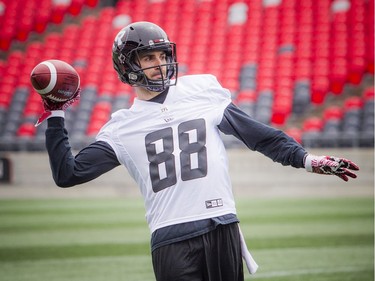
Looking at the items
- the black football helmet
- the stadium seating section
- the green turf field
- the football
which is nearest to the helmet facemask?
the black football helmet

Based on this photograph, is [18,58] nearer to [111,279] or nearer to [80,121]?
[80,121]

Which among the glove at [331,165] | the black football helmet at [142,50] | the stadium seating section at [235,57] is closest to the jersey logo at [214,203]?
the glove at [331,165]

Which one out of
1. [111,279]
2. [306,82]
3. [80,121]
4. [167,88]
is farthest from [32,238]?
[306,82]

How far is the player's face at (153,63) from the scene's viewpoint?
350cm

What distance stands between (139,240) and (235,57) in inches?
528

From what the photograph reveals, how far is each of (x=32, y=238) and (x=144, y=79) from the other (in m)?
6.98

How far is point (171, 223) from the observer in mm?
3299

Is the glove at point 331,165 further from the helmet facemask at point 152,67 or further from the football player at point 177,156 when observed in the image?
the helmet facemask at point 152,67

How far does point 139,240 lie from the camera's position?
9555 mm

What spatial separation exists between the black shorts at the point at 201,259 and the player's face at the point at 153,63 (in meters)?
0.89

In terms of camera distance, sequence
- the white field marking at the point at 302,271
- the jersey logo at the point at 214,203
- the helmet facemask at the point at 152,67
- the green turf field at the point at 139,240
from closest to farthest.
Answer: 1. the jersey logo at the point at 214,203
2. the helmet facemask at the point at 152,67
3. the white field marking at the point at 302,271
4. the green turf field at the point at 139,240

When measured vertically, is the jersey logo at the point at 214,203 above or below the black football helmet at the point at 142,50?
below

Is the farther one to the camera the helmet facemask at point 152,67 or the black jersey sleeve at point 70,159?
the helmet facemask at point 152,67

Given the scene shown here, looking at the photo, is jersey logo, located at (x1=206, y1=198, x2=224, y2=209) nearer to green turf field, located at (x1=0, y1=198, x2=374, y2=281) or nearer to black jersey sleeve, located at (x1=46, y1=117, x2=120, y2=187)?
black jersey sleeve, located at (x1=46, y1=117, x2=120, y2=187)
